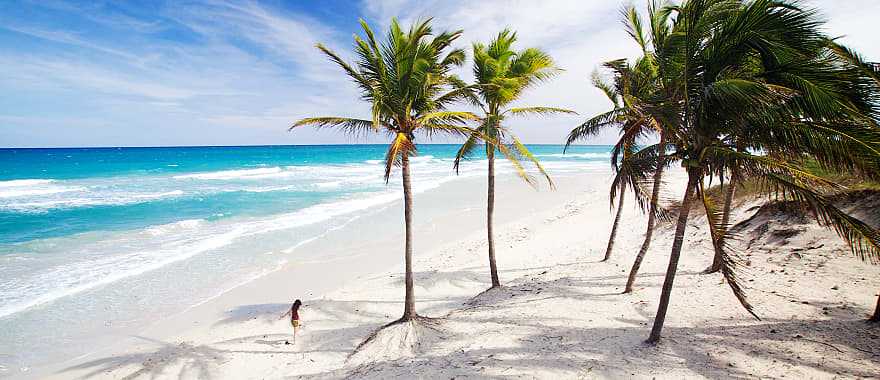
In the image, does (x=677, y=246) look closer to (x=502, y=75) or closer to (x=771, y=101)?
(x=771, y=101)

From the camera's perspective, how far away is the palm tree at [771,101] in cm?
454

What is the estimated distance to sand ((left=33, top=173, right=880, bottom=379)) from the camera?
6.27 metres

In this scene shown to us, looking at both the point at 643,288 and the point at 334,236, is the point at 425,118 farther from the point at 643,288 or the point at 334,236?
the point at 334,236

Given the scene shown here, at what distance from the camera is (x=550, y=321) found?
26.6 ft

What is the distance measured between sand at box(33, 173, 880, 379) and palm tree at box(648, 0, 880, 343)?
6.35ft

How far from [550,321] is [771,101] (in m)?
5.23

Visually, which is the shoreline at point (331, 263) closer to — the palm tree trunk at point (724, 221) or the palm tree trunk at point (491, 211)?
the palm tree trunk at point (491, 211)

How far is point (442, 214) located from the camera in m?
24.3

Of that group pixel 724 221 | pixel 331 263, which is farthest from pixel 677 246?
pixel 331 263

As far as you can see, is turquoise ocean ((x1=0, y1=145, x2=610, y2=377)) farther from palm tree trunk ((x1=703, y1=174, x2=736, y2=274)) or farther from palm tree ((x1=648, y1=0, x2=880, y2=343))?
palm tree ((x1=648, y1=0, x2=880, y2=343))

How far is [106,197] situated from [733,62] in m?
39.2

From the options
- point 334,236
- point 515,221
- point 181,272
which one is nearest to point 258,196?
point 334,236

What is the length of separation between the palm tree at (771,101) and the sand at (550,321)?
6.35 feet

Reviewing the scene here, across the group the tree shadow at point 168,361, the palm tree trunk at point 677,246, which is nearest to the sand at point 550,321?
the tree shadow at point 168,361
